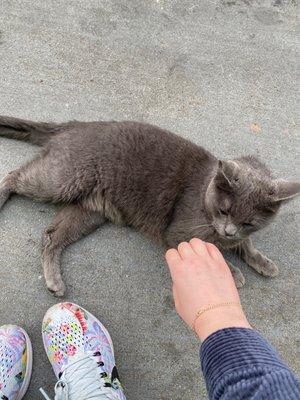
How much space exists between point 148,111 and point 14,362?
5.45ft

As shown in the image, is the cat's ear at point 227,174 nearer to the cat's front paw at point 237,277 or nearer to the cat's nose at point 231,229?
the cat's nose at point 231,229

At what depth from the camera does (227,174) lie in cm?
198

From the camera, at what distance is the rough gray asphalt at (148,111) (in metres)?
2.17

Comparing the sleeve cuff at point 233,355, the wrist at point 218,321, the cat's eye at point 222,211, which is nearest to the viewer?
the sleeve cuff at point 233,355

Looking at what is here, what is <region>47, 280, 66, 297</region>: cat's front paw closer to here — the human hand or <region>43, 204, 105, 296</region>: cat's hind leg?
<region>43, 204, 105, 296</region>: cat's hind leg

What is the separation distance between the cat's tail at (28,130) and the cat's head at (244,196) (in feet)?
3.14

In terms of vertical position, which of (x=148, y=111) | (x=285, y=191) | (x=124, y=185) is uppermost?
(x=285, y=191)

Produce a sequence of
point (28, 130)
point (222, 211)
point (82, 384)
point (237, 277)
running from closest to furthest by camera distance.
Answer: point (82, 384), point (222, 211), point (237, 277), point (28, 130)

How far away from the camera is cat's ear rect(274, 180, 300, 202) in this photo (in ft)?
6.32

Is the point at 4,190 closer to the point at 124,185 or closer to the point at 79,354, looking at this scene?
the point at 124,185

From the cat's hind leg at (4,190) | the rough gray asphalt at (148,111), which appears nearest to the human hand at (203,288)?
the rough gray asphalt at (148,111)

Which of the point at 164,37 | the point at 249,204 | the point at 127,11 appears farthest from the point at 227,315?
the point at 127,11

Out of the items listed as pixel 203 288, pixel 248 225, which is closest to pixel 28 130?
pixel 248 225

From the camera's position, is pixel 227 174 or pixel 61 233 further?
pixel 61 233
